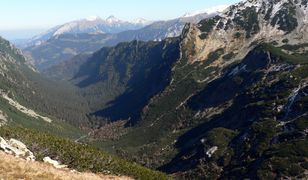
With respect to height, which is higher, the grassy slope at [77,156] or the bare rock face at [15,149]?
the bare rock face at [15,149]

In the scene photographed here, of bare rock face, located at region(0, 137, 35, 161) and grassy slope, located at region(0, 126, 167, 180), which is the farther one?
grassy slope, located at region(0, 126, 167, 180)

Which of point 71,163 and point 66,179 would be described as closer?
point 66,179

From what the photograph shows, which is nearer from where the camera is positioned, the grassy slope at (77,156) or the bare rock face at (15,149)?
the bare rock face at (15,149)

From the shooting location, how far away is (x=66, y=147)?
401 feet

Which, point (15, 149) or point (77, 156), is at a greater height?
point (15, 149)

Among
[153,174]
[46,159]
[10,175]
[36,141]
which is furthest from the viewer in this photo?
[153,174]

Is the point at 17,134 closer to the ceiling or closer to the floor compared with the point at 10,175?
closer to the floor

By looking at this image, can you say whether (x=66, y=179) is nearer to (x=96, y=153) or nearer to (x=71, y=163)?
(x=71, y=163)

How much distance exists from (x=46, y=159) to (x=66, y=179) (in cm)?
2696

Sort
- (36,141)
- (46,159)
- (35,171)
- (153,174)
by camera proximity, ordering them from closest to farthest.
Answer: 1. (35,171)
2. (46,159)
3. (36,141)
4. (153,174)

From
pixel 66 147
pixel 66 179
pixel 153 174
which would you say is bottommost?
pixel 153 174

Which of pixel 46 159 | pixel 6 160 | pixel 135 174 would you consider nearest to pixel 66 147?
pixel 135 174

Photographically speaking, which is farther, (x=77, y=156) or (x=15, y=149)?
(x=77, y=156)

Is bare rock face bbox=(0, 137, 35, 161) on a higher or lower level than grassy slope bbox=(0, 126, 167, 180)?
higher
